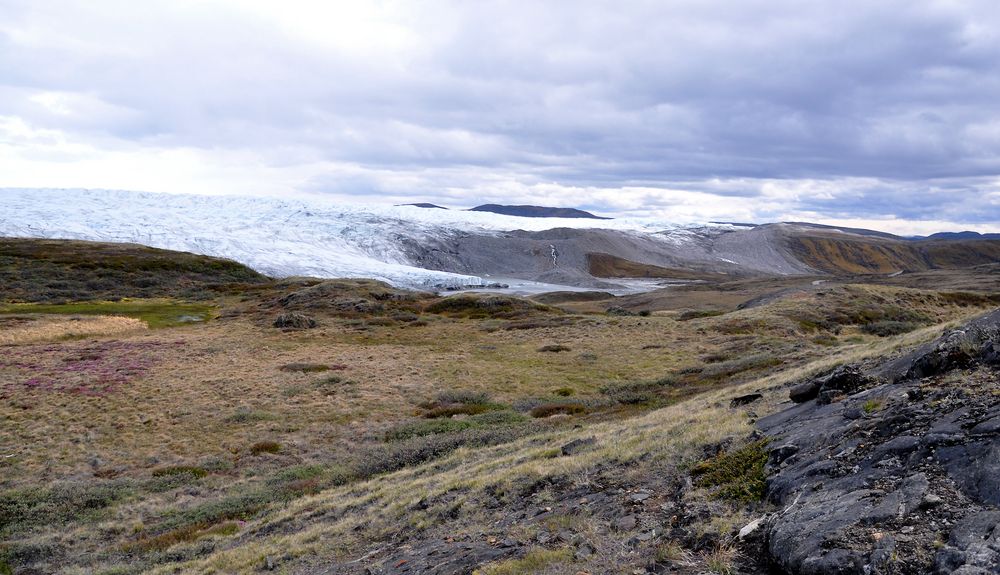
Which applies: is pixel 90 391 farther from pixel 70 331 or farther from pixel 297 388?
pixel 70 331

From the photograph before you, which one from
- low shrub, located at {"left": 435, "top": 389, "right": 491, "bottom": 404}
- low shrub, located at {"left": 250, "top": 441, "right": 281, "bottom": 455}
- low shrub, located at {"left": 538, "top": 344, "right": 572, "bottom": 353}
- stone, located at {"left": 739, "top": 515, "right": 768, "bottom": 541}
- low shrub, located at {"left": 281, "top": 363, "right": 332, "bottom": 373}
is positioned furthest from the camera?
low shrub, located at {"left": 538, "top": 344, "right": 572, "bottom": 353}

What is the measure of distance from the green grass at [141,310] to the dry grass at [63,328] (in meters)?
2.84

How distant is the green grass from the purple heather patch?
15082 millimetres

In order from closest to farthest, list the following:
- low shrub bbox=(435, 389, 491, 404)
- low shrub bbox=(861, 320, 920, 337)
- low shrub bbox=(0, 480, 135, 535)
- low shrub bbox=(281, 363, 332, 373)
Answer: low shrub bbox=(0, 480, 135, 535) → low shrub bbox=(435, 389, 491, 404) → low shrub bbox=(281, 363, 332, 373) → low shrub bbox=(861, 320, 920, 337)

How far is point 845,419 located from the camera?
36.4 feet

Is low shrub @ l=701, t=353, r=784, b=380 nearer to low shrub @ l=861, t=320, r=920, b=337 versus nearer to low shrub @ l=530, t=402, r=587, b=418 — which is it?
low shrub @ l=530, t=402, r=587, b=418

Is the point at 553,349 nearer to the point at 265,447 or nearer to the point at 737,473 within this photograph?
the point at 265,447

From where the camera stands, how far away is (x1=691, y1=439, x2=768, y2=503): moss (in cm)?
983

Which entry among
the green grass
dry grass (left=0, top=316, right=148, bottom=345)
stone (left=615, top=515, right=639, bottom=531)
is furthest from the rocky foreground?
the green grass

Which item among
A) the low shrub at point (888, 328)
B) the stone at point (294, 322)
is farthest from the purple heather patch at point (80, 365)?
the low shrub at point (888, 328)

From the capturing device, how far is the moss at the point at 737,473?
9.83 meters

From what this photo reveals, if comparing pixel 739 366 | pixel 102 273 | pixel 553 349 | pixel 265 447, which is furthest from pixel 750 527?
pixel 102 273

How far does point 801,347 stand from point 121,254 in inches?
4754

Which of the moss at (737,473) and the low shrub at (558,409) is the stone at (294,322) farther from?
the moss at (737,473)
